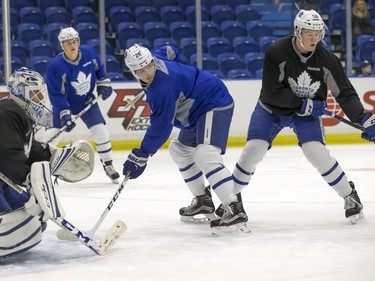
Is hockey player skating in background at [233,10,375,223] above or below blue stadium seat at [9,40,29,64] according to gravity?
above

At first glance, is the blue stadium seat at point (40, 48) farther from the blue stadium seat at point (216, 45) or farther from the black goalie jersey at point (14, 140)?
the black goalie jersey at point (14, 140)

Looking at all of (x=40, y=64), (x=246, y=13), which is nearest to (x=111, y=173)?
(x=40, y=64)

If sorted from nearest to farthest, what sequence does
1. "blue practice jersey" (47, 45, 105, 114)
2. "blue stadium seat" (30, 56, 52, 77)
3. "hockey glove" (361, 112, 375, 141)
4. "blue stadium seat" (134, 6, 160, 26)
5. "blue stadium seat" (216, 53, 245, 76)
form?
"hockey glove" (361, 112, 375, 141) → "blue practice jersey" (47, 45, 105, 114) → "blue stadium seat" (30, 56, 52, 77) → "blue stadium seat" (216, 53, 245, 76) → "blue stadium seat" (134, 6, 160, 26)

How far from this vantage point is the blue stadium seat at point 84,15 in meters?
9.27

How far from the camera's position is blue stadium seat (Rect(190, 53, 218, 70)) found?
29.7 ft

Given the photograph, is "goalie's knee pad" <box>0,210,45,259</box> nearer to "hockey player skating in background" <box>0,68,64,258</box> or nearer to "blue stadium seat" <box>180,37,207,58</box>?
"hockey player skating in background" <box>0,68,64,258</box>

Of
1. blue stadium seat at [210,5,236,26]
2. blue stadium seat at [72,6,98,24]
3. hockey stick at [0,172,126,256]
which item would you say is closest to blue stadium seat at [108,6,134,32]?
blue stadium seat at [72,6,98,24]

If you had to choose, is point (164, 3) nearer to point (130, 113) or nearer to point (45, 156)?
point (130, 113)

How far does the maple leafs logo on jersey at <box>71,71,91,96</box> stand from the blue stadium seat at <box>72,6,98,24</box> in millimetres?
2943

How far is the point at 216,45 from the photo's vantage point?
954 cm

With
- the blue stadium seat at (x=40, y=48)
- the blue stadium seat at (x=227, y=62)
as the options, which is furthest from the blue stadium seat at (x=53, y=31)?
the blue stadium seat at (x=227, y=62)

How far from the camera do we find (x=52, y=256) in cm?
357

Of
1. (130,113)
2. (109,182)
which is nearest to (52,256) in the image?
(109,182)

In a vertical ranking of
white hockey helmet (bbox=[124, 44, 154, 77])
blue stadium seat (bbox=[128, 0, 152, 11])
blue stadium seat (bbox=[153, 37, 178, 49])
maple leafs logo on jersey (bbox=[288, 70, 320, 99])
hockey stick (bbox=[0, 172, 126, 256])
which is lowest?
blue stadium seat (bbox=[153, 37, 178, 49])
